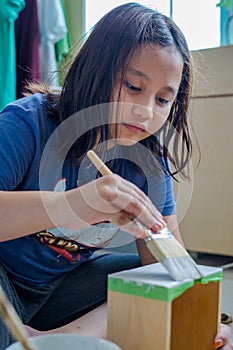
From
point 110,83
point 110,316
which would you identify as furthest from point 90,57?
point 110,316

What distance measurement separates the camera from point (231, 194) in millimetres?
1399

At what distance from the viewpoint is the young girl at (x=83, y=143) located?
65cm

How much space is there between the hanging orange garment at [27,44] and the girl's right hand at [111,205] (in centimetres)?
100

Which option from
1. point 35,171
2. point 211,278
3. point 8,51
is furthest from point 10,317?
point 8,51

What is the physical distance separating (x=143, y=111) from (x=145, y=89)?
33 millimetres

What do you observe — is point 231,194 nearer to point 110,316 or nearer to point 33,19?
point 33,19

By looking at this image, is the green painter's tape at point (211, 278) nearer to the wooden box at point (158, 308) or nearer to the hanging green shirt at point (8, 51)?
the wooden box at point (158, 308)

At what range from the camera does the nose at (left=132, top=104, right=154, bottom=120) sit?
649 millimetres

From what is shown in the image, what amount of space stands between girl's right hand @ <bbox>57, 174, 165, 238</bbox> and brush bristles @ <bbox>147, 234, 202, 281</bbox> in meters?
0.02

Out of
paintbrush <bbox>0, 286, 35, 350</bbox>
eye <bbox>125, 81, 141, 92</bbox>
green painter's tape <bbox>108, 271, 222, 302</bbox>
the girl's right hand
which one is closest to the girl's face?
eye <bbox>125, 81, 141, 92</bbox>

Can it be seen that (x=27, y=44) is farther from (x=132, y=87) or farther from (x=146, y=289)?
(x=146, y=289)

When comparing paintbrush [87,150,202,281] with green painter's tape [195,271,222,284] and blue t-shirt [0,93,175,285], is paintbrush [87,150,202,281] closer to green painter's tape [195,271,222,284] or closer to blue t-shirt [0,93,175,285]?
green painter's tape [195,271,222,284]

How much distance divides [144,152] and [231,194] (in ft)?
2.21

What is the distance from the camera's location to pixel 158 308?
44cm
